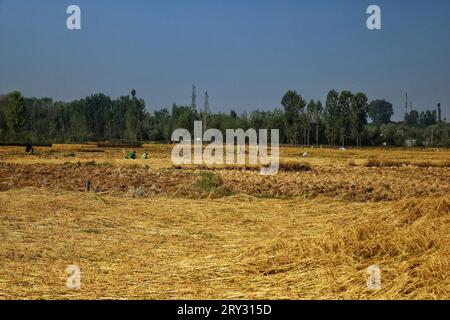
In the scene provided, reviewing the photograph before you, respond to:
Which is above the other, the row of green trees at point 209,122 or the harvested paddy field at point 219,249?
the row of green trees at point 209,122

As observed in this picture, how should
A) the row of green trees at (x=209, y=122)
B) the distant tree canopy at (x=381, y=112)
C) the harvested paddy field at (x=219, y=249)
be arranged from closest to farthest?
the harvested paddy field at (x=219, y=249) < the row of green trees at (x=209, y=122) < the distant tree canopy at (x=381, y=112)

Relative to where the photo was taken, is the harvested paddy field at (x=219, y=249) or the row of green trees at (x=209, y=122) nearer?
the harvested paddy field at (x=219, y=249)

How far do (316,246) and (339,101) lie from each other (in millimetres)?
69834

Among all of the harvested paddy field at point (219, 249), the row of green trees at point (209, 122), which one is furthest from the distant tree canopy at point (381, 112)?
the harvested paddy field at point (219, 249)

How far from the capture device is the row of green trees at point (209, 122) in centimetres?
7069

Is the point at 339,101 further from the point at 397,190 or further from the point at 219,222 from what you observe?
the point at 219,222

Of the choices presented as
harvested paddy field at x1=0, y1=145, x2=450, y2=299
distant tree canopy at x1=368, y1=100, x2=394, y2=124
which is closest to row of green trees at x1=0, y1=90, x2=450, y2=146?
harvested paddy field at x1=0, y1=145, x2=450, y2=299

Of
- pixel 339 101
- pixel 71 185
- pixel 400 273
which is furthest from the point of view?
pixel 339 101

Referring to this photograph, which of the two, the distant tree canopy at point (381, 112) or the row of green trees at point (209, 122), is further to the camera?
the distant tree canopy at point (381, 112)

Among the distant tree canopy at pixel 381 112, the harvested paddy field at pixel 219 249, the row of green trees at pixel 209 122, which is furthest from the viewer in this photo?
the distant tree canopy at pixel 381 112

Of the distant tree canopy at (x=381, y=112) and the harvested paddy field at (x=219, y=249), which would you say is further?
the distant tree canopy at (x=381, y=112)

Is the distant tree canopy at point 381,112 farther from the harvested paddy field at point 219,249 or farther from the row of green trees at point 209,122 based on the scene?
the harvested paddy field at point 219,249

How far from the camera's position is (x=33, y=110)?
97.1 m
